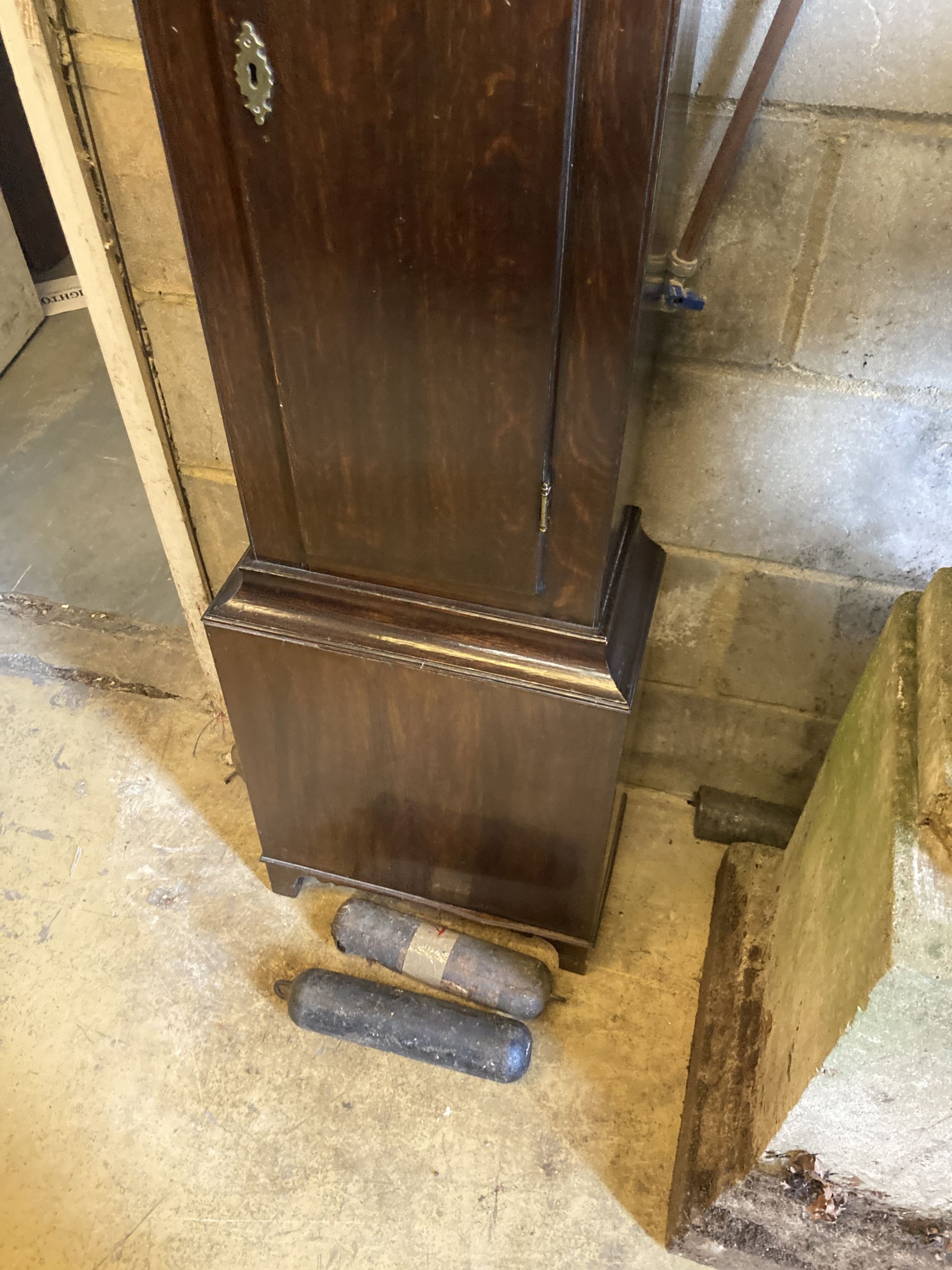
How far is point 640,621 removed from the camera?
1212 millimetres

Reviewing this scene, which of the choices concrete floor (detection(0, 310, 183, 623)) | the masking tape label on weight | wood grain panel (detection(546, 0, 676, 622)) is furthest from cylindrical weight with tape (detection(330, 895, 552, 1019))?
concrete floor (detection(0, 310, 183, 623))

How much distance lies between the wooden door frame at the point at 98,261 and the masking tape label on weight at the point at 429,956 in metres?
0.70

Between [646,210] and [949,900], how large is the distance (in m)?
0.65

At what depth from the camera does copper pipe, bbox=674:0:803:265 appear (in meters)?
0.95

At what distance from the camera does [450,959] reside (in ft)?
4.74

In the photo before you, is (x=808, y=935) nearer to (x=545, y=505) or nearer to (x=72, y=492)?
(x=545, y=505)

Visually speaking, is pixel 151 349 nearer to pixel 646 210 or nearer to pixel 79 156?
pixel 79 156

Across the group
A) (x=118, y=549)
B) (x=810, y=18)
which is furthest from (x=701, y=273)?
(x=118, y=549)

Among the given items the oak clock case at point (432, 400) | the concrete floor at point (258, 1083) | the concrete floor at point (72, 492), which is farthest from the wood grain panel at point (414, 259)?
the concrete floor at point (72, 492)

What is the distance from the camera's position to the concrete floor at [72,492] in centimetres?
217

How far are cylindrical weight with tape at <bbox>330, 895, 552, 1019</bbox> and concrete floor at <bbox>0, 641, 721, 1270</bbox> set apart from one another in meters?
0.07

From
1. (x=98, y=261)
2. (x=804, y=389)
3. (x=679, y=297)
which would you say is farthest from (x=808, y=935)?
(x=98, y=261)

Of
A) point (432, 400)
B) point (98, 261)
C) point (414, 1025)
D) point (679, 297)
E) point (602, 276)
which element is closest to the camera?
point (602, 276)

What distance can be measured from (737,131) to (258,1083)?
1403mm
